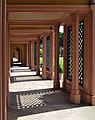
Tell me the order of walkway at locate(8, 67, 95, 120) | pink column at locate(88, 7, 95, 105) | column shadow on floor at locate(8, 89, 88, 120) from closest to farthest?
walkway at locate(8, 67, 95, 120)
column shadow on floor at locate(8, 89, 88, 120)
pink column at locate(88, 7, 95, 105)

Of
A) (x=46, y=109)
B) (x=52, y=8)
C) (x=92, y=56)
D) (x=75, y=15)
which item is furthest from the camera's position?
(x=75, y=15)

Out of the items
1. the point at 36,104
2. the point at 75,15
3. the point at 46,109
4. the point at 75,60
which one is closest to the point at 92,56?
the point at 75,60

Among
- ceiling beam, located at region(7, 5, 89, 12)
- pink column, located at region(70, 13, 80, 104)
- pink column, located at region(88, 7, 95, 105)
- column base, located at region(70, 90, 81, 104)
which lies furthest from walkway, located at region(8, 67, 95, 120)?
ceiling beam, located at region(7, 5, 89, 12)

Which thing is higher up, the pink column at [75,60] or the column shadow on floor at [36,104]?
the pink column at [75,60]

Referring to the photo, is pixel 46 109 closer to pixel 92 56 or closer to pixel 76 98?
pixel 76 98

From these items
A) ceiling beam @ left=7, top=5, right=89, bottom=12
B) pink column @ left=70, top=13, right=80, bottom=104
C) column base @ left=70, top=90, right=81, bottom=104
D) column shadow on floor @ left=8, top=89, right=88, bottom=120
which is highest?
ceiling beam @ left=7, top=5, right=89, bottom=12

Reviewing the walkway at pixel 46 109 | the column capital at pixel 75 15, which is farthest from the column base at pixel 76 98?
the column capital at pixel 75 15

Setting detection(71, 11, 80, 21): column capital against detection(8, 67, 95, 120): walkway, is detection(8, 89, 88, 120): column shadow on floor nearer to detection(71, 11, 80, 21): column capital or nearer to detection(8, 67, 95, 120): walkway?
detection(8, 67, 95, 120): walkway

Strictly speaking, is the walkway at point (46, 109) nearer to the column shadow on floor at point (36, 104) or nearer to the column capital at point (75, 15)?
the column shadow on floor at point (36, 104)

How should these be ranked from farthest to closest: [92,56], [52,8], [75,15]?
[75,15]
[92,56]
[52,8]

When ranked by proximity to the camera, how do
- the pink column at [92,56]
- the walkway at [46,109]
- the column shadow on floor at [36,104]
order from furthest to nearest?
the pink column at [92,56]
the column shadow on floor at [36,104]
the walkway at [46,109]

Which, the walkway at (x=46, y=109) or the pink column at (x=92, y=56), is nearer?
the walkway at (x=46, y=109)

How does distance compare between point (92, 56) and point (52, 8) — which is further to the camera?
point (92, 56)

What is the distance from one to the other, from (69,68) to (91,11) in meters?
4.20
